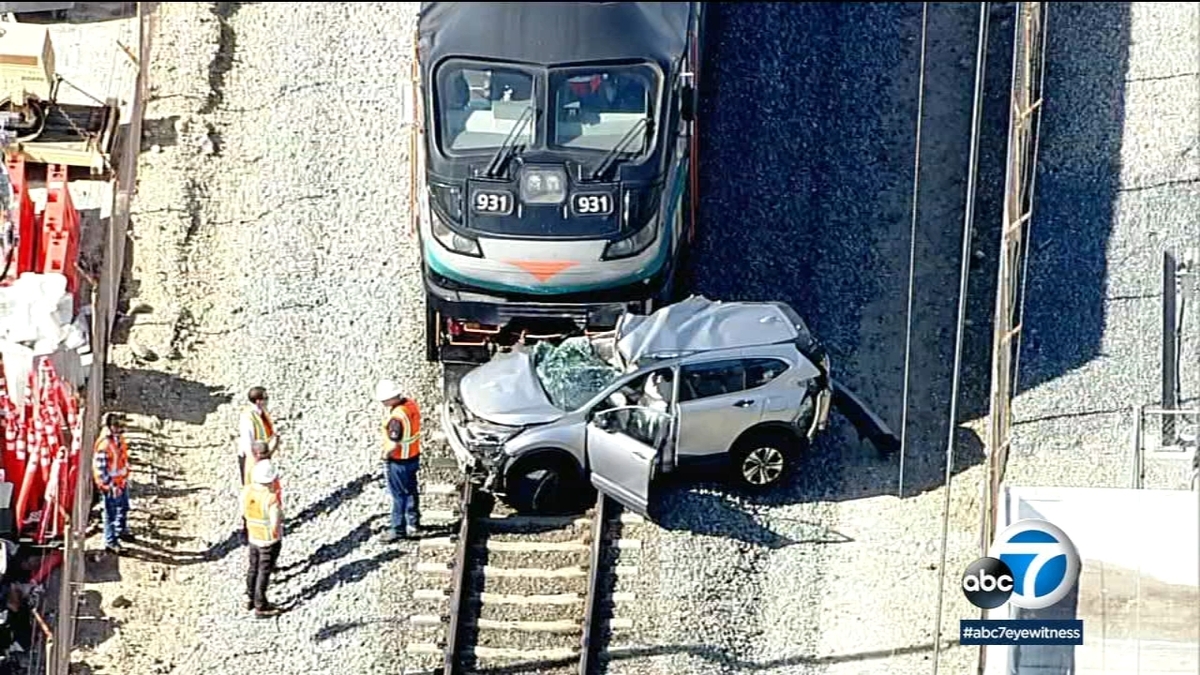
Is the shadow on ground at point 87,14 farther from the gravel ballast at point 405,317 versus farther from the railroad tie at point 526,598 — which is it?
the railroad tie at point 526,598

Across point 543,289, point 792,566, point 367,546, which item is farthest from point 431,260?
point 792,566

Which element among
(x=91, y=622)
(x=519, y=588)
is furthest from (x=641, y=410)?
(x=91, y=622)

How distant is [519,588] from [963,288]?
4.94 m

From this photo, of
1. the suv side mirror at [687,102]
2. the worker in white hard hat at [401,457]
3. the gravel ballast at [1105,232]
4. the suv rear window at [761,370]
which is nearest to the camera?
the worker in white hard hat at [401,457]

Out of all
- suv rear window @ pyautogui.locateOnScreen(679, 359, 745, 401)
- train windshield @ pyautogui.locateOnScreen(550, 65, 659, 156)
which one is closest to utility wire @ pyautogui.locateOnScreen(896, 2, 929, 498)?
suv rear window @ pyautogui.locateOnScreen(679, 359, 745, 401)

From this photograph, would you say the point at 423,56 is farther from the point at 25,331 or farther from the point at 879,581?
the point at 879,581

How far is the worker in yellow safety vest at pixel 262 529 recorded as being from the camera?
1708 centimetres

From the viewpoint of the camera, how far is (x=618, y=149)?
18.4 meters

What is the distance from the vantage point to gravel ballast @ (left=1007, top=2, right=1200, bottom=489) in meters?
18.8

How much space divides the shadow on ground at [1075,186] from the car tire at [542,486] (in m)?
4.30

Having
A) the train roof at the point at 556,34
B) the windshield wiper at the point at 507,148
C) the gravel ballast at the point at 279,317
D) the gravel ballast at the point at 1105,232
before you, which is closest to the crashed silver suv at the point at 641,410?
the gravel ballast at the point at 279,317

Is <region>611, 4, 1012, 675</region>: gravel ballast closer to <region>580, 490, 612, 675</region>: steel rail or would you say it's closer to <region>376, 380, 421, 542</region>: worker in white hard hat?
<region>580, 490, 612, 675</region>: steel rail

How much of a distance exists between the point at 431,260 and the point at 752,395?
3043 mm

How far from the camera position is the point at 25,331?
1825 centimetres
